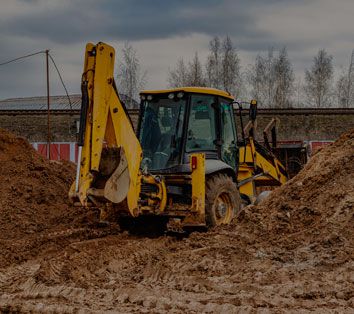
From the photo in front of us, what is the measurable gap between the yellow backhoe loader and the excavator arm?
0.01m

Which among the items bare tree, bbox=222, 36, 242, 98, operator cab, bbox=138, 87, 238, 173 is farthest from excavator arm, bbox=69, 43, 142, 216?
bare tree, bbox=222, 36, 242, 98

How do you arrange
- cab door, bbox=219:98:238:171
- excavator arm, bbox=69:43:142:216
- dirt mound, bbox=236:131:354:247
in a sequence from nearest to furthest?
dirt mound, bbox=236:131:354:247 → excavator arm, bbox=69:43:142:216 → cab door, bbox=219:98:238:171

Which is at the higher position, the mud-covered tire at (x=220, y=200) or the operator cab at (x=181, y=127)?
the operator cab at (x=181, y=127)

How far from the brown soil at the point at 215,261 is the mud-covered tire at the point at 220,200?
684 millimetres

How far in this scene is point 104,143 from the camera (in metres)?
8.83

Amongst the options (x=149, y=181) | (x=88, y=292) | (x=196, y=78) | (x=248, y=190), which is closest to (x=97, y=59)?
(x=149, y=181)

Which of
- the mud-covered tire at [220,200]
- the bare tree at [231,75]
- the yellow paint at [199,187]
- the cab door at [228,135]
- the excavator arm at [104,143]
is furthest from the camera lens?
the bare tree at [231,75]

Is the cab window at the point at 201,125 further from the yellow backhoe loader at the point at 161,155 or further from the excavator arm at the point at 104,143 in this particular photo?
the excavator arm at the point at 104,143

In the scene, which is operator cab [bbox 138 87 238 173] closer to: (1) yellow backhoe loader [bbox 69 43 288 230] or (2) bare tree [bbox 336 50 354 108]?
(1) yellow backhoe loader [bbox 69 43 288 230]

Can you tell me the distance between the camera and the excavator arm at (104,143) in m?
8.35

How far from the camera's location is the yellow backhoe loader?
27.9 ft

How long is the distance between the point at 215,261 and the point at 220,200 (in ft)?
9.19

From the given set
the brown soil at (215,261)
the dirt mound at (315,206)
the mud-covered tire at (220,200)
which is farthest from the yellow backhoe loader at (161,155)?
the dirt mound at (315,206)

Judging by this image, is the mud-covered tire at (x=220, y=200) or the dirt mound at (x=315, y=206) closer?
the dirt mound at (x=315, y=206)
